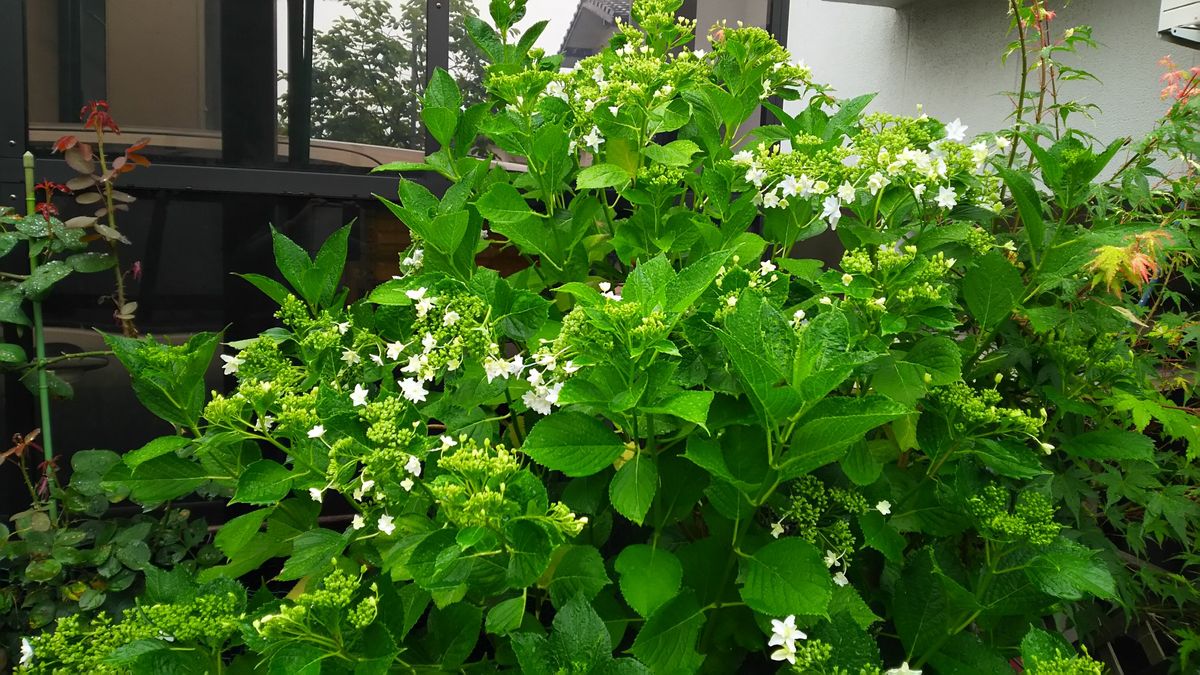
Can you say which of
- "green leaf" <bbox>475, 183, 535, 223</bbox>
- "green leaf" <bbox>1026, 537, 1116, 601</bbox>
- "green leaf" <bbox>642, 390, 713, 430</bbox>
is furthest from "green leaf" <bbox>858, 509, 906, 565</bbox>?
"green leaf" <bbox>475, 183, 535, 223</bbox>

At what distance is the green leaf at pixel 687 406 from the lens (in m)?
0.74

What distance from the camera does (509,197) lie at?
1.16m

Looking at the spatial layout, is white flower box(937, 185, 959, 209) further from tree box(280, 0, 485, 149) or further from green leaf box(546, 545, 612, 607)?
tree box(280, 0, 485, 149)

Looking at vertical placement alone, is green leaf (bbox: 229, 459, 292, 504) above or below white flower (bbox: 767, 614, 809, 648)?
above

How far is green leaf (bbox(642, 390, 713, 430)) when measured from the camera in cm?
74

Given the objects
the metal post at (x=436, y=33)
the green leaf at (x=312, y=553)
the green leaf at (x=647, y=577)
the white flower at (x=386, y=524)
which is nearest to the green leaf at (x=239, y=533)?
the green leaf at (x=312, y=553)

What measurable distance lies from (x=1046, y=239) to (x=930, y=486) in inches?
18.6

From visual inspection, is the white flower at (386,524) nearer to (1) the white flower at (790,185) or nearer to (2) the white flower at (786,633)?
(2) the white flower at (786,633)

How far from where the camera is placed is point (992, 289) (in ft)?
3.65

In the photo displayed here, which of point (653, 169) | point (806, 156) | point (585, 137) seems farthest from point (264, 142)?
point (806, 156)

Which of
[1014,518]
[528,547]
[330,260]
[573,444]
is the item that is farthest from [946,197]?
[330,260]

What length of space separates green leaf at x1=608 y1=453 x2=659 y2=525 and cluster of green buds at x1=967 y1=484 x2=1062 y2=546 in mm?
393

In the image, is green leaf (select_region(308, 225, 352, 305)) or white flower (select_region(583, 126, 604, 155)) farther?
white flower (select_region(583, 126, 604, 155))

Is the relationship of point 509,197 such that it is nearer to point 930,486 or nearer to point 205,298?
point 930,486
